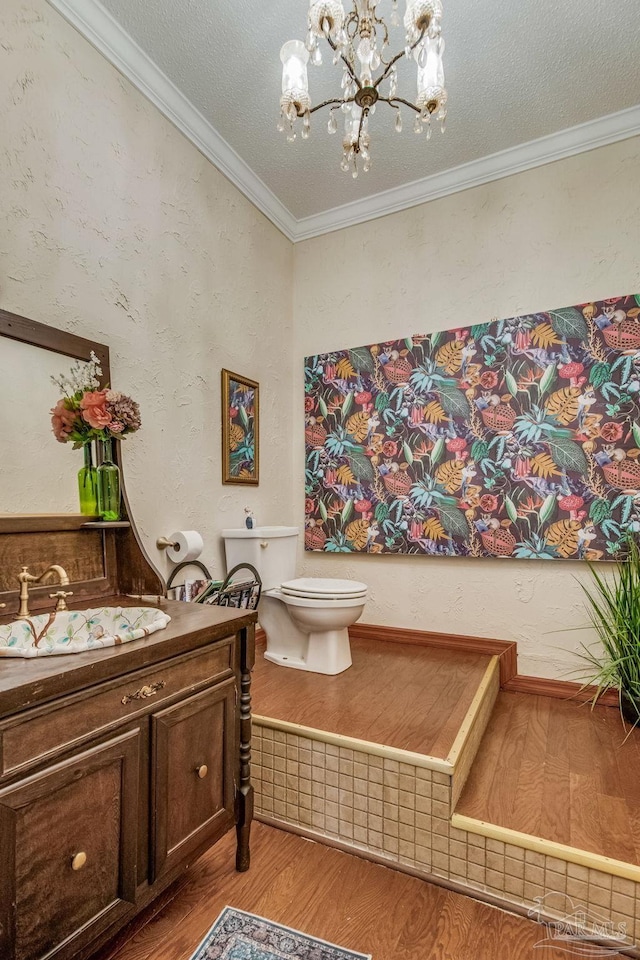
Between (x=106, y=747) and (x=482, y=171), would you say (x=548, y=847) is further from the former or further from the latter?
(x=482, y=171)

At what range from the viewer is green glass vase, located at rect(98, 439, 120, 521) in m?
1.57

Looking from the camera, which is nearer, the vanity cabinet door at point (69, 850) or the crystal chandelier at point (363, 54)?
the vanity cabinet door at point (69, 850)

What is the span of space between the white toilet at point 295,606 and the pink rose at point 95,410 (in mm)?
1066

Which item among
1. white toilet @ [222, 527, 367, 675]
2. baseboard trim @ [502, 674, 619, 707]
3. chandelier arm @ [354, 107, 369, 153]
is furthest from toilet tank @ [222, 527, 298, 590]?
chandelier arm @ [354, 107, 369, 153]

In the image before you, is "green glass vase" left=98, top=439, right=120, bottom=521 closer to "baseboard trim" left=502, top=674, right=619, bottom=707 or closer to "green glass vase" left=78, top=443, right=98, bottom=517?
"green glass vase" left=78, top=443, right=98, bottom=517

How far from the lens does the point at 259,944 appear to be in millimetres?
1205

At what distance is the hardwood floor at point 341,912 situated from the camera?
1.20m

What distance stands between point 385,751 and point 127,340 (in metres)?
1.76

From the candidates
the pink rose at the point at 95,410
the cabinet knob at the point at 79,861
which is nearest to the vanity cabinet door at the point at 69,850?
the cabinet knob at the point at 79,861

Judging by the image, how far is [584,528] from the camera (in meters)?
2.37

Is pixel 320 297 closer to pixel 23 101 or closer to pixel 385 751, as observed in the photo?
pixel 23 101

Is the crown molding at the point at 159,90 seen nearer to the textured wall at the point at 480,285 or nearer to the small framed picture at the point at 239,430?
the textured wall at the point at 480,285

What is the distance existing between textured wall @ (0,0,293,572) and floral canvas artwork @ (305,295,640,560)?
0.43 metres

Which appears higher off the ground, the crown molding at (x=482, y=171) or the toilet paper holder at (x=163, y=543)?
the crown molding at (x=482, y=171)
